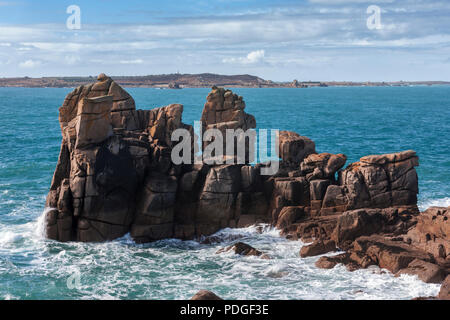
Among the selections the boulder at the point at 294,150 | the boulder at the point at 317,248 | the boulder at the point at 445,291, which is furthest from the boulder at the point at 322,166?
the boulder at the point at 445,291

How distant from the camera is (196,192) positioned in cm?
3331

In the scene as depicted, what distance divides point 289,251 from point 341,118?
256ft

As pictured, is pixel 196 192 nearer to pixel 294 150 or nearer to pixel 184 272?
pixel 184 272

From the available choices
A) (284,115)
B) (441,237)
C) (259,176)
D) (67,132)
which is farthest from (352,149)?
(284,115)

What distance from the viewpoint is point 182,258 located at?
2927 cm

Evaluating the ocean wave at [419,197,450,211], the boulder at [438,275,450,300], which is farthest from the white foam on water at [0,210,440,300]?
the ocean wave at [419,197,450,211]

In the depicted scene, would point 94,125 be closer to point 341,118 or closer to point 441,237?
point 441,237

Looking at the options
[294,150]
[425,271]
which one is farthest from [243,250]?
[425,271]

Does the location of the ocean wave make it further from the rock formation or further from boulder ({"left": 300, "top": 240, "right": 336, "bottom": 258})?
boulder ({"left": 300, "top": 240, "right": 336, "bottom": 258})

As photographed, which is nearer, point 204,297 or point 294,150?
point 204,297

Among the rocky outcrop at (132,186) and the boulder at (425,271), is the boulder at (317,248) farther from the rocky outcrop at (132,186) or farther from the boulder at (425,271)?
the rocky outcrop at (132,186)

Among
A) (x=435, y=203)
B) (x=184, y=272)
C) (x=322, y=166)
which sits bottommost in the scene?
(x=184, y=272)

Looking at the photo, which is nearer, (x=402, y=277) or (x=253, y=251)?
(x=402, y=277)

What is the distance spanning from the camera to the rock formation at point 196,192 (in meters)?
30.5
